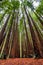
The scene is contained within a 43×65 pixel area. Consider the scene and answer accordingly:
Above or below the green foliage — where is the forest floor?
below

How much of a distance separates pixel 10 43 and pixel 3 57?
0.33 meters

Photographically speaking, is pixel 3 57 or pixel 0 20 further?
pixel 0 20

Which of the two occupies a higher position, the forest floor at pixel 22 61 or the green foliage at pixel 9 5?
the green foliage at pixel 9 5

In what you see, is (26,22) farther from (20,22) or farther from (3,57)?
(3,57)

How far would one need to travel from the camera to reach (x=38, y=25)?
9.91 feet

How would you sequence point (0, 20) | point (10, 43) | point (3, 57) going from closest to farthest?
point (3, 57), point (10, 43), point (0, 20)

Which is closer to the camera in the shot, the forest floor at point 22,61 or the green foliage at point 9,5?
the forest floor at point 22,61

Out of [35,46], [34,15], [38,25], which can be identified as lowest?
[35,46]

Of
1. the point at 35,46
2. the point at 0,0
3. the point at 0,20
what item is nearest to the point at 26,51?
the point at 35,46

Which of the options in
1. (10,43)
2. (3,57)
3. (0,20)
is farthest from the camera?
(0,20)

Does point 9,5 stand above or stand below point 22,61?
above

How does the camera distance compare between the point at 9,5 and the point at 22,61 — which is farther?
the point at 9,5

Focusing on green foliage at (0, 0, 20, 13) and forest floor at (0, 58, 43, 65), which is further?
green foliage at (0, 0, 20, 13)

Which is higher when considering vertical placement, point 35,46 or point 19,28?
point 19,28
